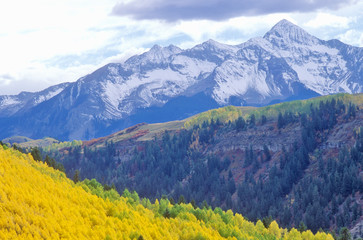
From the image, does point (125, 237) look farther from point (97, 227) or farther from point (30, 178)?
point (30, 178)

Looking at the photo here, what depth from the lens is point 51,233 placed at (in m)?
62.9

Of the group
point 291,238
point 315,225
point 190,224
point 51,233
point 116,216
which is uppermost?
point 51,233

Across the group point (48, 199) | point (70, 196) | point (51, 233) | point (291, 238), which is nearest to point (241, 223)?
point (291, 238)

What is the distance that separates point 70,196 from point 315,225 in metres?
124

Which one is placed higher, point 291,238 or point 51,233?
point 51,233

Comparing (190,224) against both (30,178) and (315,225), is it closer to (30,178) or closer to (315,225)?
(30,178)

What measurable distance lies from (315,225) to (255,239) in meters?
89.9

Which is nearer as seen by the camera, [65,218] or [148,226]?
[65,218]

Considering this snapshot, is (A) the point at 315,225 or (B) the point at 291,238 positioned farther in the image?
(A) the point at 315,225

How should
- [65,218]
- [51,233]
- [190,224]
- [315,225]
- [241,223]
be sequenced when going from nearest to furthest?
[51,233]
[65,218]
[190,224]
[241,223]
[315,225]

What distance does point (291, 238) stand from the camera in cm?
12306

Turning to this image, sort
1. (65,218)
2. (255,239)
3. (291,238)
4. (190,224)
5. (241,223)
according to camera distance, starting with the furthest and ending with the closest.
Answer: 1. (241,223)
2. (291,238)
3. (255,239)
4. (190,224)
5. (65,218)

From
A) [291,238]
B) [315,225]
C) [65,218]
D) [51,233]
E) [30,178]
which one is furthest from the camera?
[315,225]

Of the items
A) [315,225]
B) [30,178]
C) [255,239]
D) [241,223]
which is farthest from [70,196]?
[315,225]
